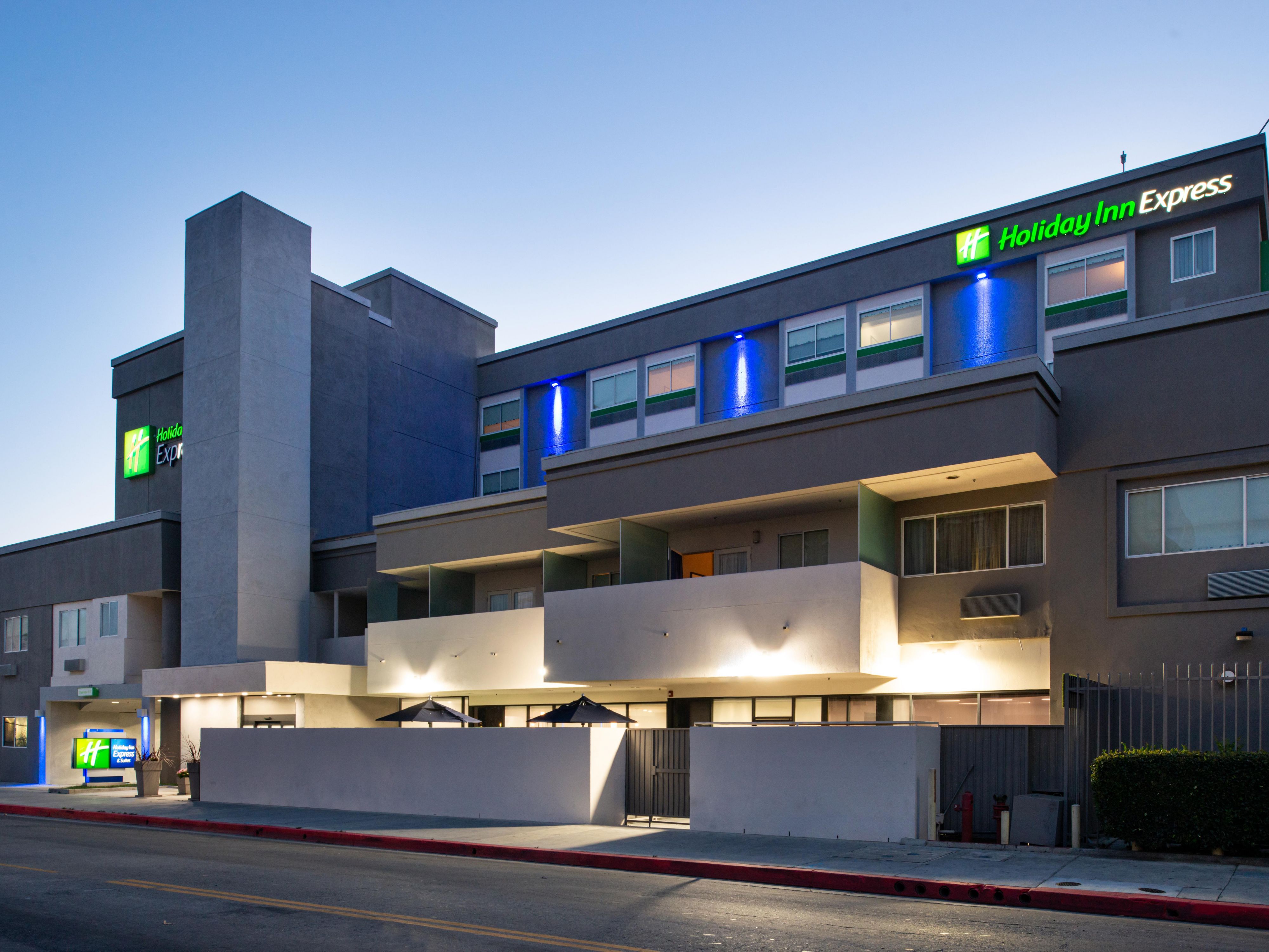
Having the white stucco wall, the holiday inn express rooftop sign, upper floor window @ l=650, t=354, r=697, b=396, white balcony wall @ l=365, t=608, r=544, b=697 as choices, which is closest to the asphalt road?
the white stucco wall

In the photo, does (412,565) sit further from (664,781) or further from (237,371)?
(664,781)

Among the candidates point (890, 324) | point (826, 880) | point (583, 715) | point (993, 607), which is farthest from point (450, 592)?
point (826, 880)

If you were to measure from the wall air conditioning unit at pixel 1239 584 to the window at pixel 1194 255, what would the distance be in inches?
518

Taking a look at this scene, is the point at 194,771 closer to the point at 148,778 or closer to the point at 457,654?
the point at 148,778

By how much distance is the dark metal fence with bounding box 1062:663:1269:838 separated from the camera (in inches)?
675

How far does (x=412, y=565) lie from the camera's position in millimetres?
32062

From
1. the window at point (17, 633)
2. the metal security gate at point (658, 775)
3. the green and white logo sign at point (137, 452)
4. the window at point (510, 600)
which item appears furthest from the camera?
the window at point (17, 633)

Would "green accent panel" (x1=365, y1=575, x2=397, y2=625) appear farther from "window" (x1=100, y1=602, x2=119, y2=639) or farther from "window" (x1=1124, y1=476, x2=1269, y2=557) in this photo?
"window" (x1=1124, y1=476, x2=1269, y2=557)

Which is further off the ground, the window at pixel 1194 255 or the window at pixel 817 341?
the window at pixel 1194 255

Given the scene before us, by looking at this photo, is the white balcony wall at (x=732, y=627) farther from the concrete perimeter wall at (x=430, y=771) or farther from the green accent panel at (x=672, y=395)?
the green accent panel at (x=672, y=395)

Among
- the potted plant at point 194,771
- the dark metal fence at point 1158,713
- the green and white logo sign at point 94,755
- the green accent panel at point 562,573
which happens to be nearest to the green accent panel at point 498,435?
the green accent panel at point 562,573

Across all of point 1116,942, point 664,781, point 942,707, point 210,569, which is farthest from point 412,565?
point 1116,942

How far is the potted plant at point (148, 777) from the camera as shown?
29750 mm

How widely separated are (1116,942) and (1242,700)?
9.68m
